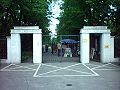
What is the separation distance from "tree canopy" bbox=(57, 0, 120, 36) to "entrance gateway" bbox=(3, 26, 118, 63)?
4572mm

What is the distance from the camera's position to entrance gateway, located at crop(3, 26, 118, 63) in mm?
24891

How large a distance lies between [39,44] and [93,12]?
393 inches

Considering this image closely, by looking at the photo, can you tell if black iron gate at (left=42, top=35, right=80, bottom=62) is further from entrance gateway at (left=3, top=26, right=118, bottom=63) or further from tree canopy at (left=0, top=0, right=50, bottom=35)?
tree canopy at (left=0, top=0, right=50, bottom=35)

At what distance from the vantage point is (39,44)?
2491 centimetres

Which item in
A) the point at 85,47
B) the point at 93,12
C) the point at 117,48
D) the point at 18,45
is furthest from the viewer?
the point at 93,12

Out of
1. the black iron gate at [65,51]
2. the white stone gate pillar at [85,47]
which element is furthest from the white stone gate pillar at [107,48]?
the black iron gate at [65,51]

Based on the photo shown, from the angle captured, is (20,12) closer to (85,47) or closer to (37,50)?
(37,50)

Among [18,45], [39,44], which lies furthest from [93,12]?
[18,45]

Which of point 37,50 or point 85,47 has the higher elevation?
point 85,47

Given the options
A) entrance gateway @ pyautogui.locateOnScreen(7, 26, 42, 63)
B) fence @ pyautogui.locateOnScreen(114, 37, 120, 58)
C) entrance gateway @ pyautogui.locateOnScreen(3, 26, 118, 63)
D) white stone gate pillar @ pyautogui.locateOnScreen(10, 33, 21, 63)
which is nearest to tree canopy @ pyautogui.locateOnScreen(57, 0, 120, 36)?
fence @ pyautogui.locateOnScreen(114, 37, 120, 58)

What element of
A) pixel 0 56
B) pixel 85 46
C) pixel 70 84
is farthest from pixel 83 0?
pixel 70 84

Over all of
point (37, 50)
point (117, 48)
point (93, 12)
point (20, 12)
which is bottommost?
point (37, 50)

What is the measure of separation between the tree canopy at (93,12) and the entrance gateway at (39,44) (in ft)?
15.0

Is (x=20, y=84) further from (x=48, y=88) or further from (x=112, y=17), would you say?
(x=112, y=17)
